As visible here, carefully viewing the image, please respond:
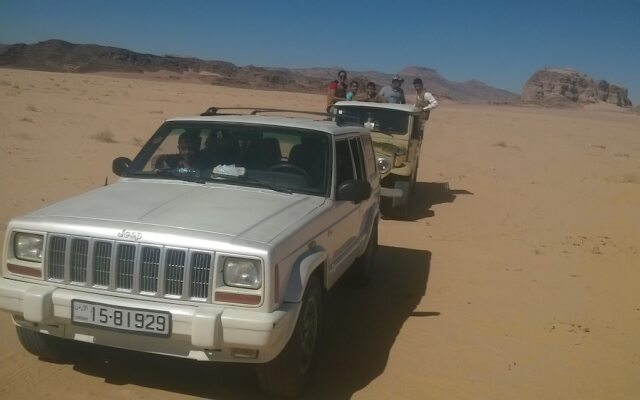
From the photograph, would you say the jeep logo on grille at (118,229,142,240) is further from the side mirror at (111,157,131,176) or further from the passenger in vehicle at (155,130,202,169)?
the side mirror at (111,157,131,176)

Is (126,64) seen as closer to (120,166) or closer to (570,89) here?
(570,89)

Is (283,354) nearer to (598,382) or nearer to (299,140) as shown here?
(299,140)

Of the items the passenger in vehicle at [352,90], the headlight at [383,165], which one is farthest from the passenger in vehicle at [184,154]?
the passenger in vehicle at [352,90]

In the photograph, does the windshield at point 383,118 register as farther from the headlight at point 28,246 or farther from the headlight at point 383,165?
the headlight at point 28,246

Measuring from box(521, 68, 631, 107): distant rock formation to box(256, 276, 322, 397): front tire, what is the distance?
150 meters

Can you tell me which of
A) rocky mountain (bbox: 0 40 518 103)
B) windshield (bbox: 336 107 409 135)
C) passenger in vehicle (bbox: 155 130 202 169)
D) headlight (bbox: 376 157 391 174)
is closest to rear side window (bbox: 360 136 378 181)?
passenger in vehicle (bbox: 155 130 202 169)

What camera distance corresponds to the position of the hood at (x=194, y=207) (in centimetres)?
393

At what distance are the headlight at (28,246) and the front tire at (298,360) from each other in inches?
60.9

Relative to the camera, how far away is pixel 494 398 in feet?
14.8

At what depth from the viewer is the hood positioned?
3926 millimetres

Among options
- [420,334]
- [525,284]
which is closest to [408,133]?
[525,284]

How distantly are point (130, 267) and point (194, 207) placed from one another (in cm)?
66

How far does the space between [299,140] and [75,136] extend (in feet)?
44.8

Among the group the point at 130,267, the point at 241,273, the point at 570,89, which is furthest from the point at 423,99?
the point at 570,89
